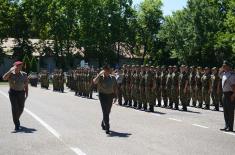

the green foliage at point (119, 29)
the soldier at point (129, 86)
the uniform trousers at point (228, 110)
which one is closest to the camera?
the uniform trousers at point (228, 110)

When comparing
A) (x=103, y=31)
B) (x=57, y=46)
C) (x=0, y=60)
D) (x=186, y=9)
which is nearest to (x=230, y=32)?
(x=186, y=9)

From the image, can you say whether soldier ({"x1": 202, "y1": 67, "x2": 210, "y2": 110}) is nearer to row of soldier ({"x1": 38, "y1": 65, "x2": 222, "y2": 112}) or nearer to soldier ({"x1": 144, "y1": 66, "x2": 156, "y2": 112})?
row of soldier ({"x1": 38, "y1": 65, "x2": 222, "y2": 112})

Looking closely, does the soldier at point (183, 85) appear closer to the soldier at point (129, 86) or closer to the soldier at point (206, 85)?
the soldier at point (206, 85)

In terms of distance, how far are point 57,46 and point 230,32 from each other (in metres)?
40.0

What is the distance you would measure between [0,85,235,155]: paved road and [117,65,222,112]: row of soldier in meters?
3.87

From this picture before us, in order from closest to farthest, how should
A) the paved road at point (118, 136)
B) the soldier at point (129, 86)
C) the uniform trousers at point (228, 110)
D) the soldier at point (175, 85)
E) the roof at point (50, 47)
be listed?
the paved road at point (118, 136)
the uniform trousers at point (228, 110)
the soldier at point (175, 85)
the soldier at point (129, 86)
the roof at point (50, 47)

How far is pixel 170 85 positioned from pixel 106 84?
10.1m

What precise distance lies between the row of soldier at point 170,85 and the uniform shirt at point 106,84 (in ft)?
24.4

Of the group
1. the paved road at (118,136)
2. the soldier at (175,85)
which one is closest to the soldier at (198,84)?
the soldier at (175,85)

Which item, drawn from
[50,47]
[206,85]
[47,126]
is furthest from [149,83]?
[50,47]

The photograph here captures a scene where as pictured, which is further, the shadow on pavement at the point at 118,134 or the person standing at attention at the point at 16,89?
the person standing at attention at the point at 16,89

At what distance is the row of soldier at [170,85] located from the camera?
22.3m

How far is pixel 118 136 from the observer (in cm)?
1303

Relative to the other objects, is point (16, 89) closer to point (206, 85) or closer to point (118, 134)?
point (118, 134)
